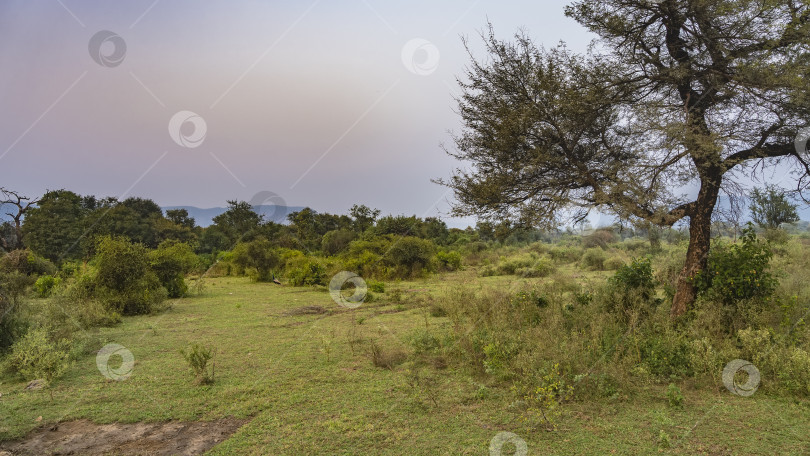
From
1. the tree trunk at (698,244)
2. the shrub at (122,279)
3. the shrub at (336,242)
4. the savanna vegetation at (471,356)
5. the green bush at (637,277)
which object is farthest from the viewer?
the shrub at (336,242)

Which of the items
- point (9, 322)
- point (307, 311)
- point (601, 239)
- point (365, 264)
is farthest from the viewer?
point (601, 239)

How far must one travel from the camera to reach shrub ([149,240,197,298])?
1568 cm

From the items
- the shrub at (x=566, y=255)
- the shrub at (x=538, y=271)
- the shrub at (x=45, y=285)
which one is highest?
the shrub at (x=566, y=255)

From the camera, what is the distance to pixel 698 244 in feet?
25.5

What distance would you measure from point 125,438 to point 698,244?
9123 mm

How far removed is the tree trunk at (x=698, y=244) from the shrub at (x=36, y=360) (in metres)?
10.3

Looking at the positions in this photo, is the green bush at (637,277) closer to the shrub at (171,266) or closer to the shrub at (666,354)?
the shrub at (666,354)

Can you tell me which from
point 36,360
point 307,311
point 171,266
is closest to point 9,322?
point 36,360

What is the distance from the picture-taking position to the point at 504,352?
6.76 meters

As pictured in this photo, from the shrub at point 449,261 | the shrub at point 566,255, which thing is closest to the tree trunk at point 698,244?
the shrub at point 449,261

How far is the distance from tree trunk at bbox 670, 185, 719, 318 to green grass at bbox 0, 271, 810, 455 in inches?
94.5

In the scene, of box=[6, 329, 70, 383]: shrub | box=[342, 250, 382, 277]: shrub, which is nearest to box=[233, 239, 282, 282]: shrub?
box=[342, 250, 382, 277]: shrub

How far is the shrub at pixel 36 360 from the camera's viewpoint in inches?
265

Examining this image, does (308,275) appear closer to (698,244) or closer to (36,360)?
(36,360)
